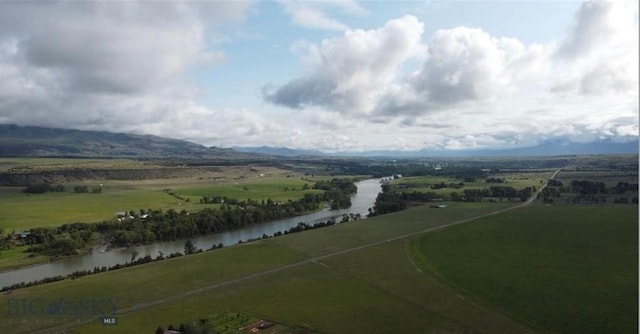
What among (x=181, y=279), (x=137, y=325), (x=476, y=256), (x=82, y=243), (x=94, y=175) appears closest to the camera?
(x=137, y=325)

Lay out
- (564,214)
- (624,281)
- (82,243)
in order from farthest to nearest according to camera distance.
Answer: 1. (564,214)
2. (82,243)
3. (624,281)

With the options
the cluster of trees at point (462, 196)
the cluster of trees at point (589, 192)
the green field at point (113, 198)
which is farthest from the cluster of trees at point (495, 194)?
the green field at point (113, 198)

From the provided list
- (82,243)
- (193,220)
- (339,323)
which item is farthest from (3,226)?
(339,323)

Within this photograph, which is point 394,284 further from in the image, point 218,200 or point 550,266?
point 218,200

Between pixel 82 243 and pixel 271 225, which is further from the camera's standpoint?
pixel 271 225

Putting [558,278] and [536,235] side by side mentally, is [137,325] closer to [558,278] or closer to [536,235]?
[558,278]

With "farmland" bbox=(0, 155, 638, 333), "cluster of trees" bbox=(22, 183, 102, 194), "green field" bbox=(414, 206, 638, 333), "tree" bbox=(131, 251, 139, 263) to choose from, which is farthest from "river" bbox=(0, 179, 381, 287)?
"cluster of trees" bbox=(22, 183, 102, 194)
